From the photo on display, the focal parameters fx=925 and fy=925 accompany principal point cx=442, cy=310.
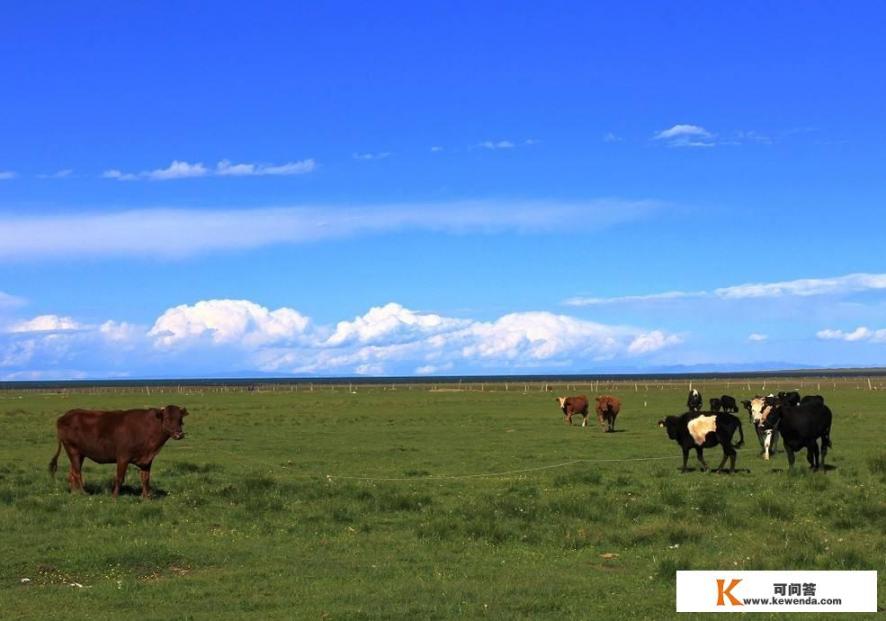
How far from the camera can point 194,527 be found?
17609mm

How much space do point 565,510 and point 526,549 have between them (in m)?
3.24

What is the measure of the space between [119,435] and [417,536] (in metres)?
8.51

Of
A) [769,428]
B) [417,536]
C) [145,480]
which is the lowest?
[417,536]

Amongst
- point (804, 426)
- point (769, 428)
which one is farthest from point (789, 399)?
point (804, 426)

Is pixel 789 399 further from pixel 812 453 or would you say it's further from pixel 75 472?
pixel 75 472

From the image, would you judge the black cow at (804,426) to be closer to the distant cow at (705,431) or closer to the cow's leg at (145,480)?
the distant cow at (705,431)

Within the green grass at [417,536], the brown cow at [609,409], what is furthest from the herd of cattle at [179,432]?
the brown cow at [609,409]

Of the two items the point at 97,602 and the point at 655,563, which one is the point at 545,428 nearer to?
the point at 655,563

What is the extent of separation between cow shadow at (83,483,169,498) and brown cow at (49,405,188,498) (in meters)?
0.29

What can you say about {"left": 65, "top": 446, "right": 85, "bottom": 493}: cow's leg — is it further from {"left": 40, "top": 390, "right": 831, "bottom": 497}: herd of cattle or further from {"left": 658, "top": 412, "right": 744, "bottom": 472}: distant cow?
{"left": 658, "top": 412, "right": 744, "bottom": 472}: distant cow

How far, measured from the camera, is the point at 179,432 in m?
21.4

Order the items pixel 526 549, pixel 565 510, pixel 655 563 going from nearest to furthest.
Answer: pixel 655 563 < pixel 526 549 < pixel 565 510

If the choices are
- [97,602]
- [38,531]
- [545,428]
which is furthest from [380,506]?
[545,428]

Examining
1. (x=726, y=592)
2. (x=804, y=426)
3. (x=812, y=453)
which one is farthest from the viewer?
(x=812, y=453)
